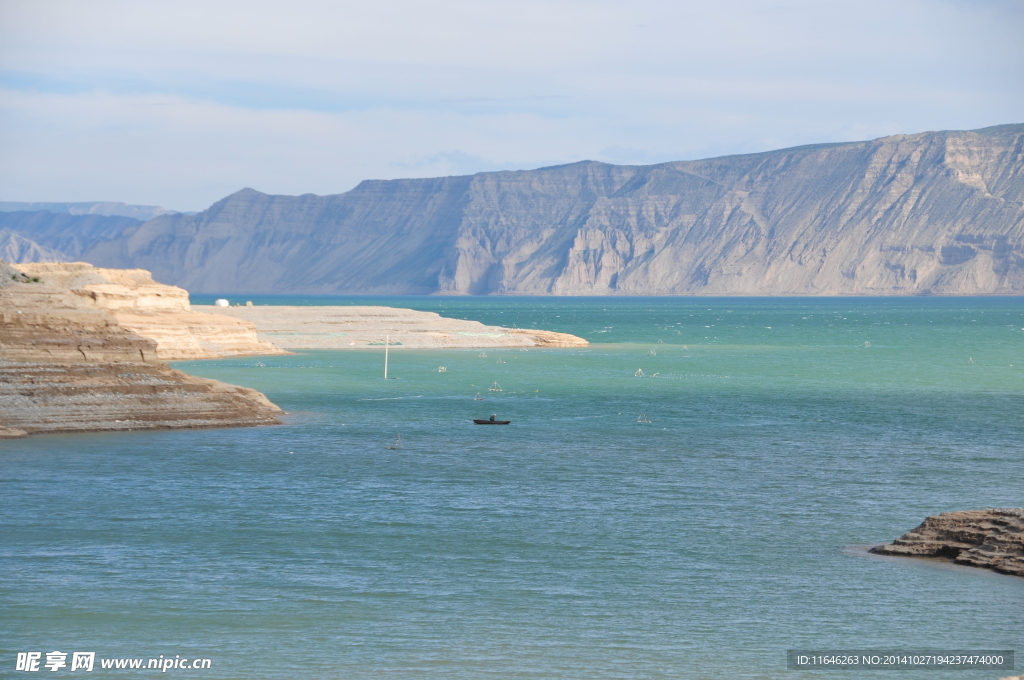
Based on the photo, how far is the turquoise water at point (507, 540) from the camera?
55.5ft

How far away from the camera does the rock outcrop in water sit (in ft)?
114

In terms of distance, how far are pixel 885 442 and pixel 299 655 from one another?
27.3 meters

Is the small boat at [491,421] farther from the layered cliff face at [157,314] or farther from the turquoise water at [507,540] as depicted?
the layered cliff face at [157,314]

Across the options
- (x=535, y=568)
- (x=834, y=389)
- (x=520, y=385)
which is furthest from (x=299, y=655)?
(x=834, y=389)

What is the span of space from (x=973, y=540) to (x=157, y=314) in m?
59.5

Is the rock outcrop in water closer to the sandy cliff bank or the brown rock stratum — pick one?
the brown rock stratum

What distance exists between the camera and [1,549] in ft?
72.6

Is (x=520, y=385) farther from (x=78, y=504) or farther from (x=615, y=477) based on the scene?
(x=78, y=504)

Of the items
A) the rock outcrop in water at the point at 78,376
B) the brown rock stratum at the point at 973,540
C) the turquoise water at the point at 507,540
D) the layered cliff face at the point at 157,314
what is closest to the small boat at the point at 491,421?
the turquoise water at the point at 507,540

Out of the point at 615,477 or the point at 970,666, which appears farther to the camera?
the point at 615,477

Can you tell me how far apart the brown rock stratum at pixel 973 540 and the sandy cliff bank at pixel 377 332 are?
70.9m

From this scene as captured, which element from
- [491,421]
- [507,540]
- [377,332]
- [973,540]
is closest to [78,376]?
[491,421]

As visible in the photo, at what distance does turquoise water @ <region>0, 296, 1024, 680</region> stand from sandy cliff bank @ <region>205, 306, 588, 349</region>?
150 feet

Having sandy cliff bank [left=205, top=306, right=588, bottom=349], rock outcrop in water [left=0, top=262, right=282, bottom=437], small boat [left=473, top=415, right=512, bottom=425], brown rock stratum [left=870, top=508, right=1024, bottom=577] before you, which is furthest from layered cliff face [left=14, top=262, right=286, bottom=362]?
brown rock stratum [left=870, top=508, right=1024, bottom=577]
